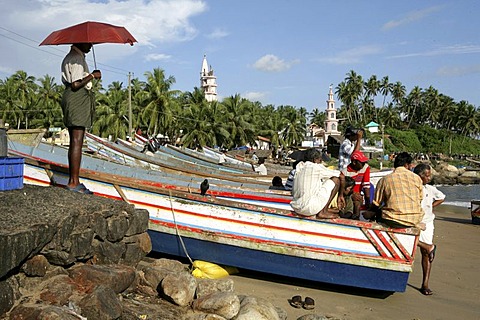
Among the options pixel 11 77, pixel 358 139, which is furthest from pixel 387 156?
pixel 358 139

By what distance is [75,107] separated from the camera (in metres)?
5.75

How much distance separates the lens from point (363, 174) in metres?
6.98

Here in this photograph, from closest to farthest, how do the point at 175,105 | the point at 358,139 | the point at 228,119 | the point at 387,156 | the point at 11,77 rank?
1. the point at 358,139
2. the point at 175,105
3. the point at 228,119
4. the point at 11,77
5. the point at 387,156

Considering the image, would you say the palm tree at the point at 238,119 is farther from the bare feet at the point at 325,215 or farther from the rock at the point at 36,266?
the rock at the point at 36,266

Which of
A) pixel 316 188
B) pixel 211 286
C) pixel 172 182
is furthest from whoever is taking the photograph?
pixel 172 182

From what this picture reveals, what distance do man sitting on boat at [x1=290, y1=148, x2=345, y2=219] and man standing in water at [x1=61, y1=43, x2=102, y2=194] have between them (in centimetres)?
292

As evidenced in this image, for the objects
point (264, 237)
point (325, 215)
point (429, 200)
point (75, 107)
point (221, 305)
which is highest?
point (75, 107)

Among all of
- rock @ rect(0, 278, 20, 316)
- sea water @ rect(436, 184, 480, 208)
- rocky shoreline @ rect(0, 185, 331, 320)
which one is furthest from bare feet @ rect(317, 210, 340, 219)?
sea water @ rect(436, 184, 480, 208)

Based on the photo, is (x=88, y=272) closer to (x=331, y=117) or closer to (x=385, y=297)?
(x=385, y=297)

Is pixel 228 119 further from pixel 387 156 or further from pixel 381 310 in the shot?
pixel 381 310

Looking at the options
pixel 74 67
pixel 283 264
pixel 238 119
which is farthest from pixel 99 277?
pixel 238 119

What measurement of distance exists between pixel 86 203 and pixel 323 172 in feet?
10.2

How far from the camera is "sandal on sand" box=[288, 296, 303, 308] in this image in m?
5.80

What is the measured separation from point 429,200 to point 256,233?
2541 mm
